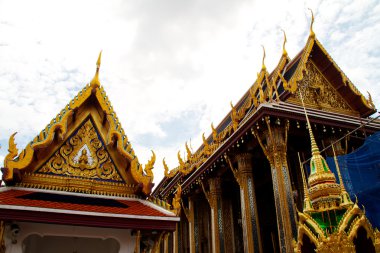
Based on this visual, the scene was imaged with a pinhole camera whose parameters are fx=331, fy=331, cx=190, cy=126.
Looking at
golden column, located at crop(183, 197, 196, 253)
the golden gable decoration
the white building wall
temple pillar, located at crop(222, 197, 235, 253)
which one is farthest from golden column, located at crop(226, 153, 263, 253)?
the white building wall

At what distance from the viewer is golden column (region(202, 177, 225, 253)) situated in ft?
36.9

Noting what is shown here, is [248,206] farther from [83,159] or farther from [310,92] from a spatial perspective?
[83,159]

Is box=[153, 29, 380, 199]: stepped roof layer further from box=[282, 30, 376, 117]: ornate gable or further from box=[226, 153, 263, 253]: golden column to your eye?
box=[226, 153, 263, 253]: golden column

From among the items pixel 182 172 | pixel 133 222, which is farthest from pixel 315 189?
pixel 182 172

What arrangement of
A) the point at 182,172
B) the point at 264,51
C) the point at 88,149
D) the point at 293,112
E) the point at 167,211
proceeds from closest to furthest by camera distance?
the point at 167,211, the point at 88,149, the point at 293,112, the point at 264,51, the point at 182,172

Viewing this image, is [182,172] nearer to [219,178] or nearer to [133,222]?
[219,178]

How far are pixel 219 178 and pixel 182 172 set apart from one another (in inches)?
96.8

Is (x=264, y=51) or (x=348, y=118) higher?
(x=264, y=51)

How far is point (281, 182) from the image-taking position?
27.0 ft

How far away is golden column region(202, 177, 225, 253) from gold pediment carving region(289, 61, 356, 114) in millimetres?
4209

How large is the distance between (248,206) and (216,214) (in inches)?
99.9

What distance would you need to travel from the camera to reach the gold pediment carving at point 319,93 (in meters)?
10.5

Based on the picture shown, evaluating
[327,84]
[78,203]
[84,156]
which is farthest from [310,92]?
[78,203]

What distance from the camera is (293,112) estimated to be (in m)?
8.74
